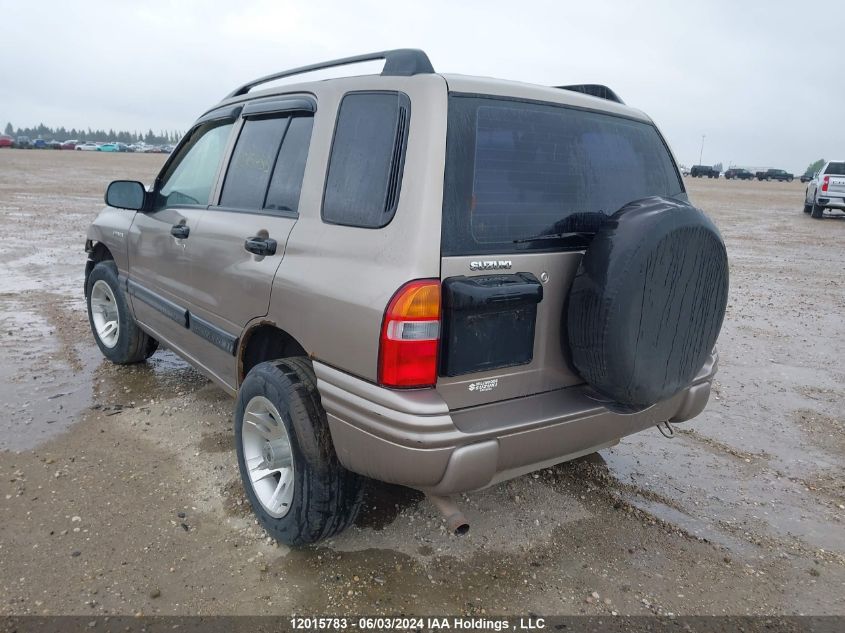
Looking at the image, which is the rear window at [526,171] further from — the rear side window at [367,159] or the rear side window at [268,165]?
the rear side window at [268,165]

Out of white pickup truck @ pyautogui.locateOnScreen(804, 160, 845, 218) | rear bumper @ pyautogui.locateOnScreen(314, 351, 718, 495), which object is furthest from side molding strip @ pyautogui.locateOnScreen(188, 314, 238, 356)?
white pickup truck @ pyautogui.locateOnScreen(804, 160, 845, 218)

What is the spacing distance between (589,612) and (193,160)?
336 centimetres

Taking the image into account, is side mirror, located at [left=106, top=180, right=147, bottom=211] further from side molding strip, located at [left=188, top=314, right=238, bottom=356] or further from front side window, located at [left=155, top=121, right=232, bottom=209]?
side molding strip, located at [left=188, top=314, right=238, bottom=356]

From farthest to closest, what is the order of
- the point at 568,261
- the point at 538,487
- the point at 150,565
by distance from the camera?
1. the point at 538,487
2. the point at 150,565
3. the point at 568,261

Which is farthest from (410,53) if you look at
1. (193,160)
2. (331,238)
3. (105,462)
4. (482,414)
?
(105,462)

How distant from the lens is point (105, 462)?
3672 mm

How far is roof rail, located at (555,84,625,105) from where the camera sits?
332 centimetres

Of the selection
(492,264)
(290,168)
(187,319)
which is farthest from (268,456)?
(492,264)

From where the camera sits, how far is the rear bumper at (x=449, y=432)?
227cm

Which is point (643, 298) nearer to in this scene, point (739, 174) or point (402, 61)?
point (402, 61)

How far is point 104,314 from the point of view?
5.30 meters

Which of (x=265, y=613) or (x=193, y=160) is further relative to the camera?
(x=193, y=160)

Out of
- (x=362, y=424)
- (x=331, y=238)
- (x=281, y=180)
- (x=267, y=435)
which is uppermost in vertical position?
(x=281, y=180)

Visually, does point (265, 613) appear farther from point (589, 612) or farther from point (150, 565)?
point (589, 612)
